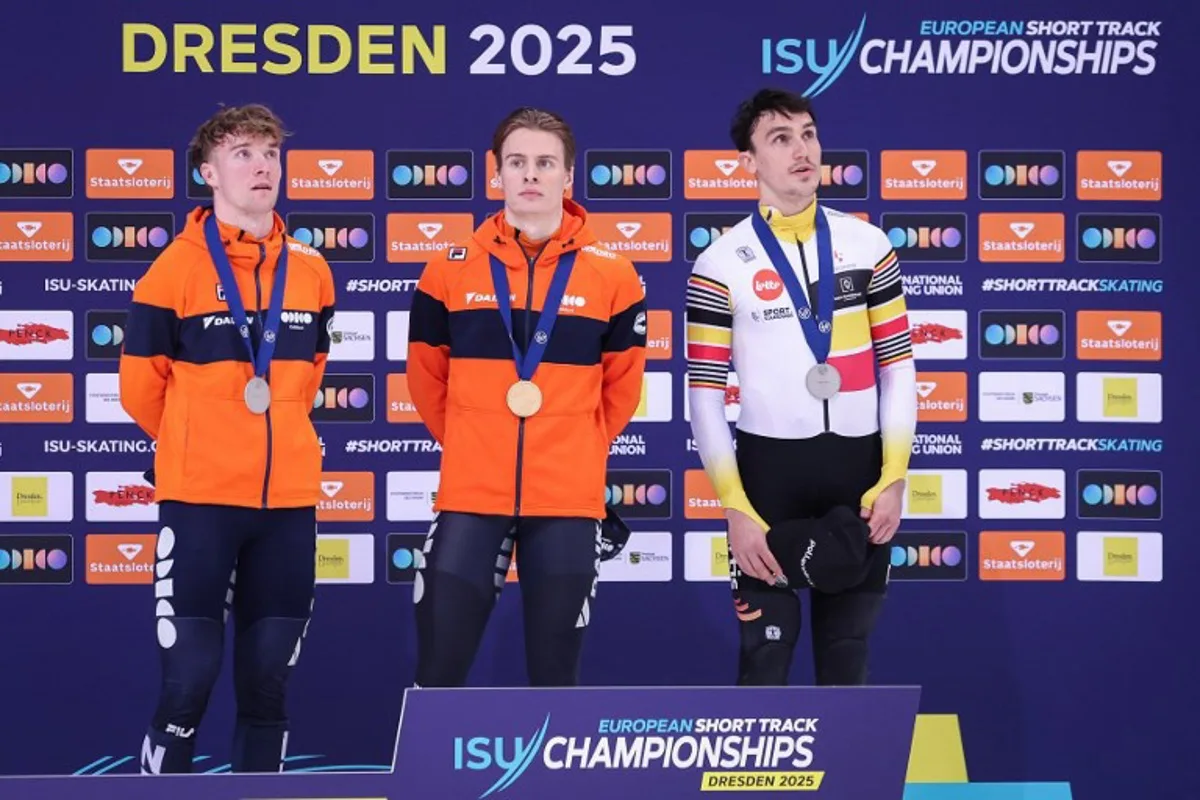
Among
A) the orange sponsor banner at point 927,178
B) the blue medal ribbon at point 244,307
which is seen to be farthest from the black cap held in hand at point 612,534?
the orange sponsor banner at point 927,178

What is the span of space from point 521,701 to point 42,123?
3625 millimetres

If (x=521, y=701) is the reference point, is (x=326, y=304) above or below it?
above

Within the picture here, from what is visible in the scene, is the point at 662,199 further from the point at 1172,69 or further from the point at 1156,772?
the point at 1156,772

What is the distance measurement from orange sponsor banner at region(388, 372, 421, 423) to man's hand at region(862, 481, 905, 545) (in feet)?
6.11

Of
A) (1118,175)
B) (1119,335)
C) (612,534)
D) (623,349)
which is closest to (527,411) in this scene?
(623,349)

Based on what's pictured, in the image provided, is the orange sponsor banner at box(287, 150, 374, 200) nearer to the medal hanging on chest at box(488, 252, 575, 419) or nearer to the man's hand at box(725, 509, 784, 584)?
the medal hanging on chest at box(488, 252, 575, 419)

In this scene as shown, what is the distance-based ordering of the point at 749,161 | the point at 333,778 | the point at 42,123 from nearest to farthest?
the point at 333,778 < the point at 749,161 < the point at 42,123

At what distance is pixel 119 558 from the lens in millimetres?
4688

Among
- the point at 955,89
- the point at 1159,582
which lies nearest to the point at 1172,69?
the point at 955,89

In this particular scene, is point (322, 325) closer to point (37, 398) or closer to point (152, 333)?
point (152, 333)

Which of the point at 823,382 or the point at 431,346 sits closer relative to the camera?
the point at 823,382

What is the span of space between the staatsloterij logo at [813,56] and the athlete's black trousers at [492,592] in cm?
204

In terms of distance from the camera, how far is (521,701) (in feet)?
5.88

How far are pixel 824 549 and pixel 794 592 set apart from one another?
0.76 feet
